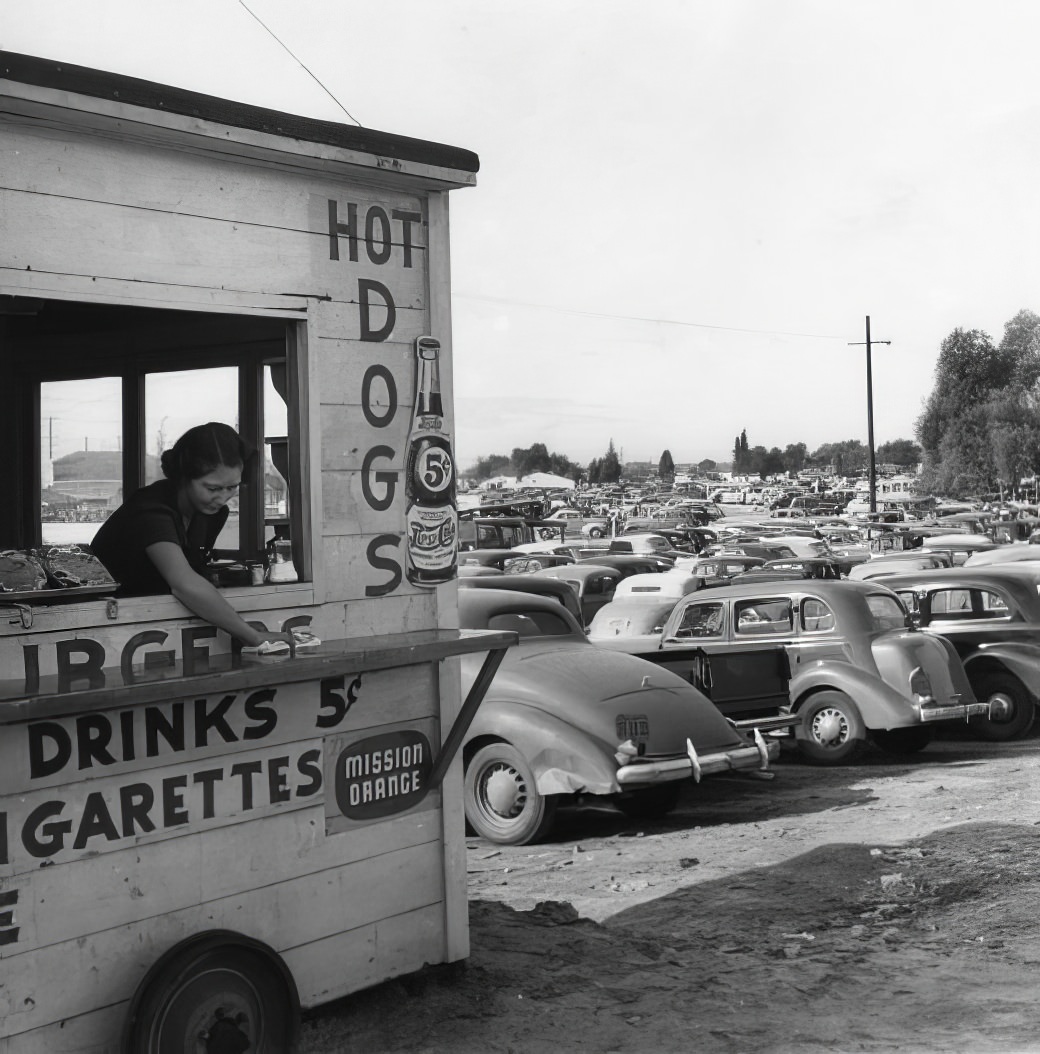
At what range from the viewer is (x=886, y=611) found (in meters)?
11.5

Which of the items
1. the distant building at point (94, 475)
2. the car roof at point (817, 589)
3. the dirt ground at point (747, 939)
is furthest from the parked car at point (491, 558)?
the distant building at point (94, 475)

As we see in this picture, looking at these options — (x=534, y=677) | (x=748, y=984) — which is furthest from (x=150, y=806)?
(x=534, y=677)

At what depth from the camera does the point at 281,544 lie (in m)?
4.66

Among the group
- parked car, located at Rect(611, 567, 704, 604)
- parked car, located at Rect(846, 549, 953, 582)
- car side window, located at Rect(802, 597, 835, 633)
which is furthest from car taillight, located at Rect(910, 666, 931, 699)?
parked car, located at Rect(846, 549, 953, 582)

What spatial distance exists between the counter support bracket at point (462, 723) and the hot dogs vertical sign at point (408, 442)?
1.30 ft

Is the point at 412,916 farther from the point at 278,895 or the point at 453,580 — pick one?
the point at 453,580

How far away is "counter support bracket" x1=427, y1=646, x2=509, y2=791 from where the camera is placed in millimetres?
4820

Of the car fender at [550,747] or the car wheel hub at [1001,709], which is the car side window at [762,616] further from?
the car fender at [550,747]

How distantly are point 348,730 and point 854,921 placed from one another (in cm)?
287

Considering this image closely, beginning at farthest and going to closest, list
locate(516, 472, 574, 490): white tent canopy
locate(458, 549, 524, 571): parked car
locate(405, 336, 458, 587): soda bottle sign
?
locate(516, 472, 574, 490): white tent canopy, locate(458, 549, 524, 571): parked car, locate(405, 336, 458, 587): soda bottle sign

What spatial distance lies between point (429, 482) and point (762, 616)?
24.2ft

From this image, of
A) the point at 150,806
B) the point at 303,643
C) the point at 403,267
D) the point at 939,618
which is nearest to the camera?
the point at 150,806

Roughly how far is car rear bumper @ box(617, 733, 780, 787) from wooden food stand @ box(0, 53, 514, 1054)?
2795 millimetres

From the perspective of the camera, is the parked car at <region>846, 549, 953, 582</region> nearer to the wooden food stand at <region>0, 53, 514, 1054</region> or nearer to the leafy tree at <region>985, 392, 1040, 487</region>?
the wooden food stand at <region>0, 53, 514, 1054</region>
